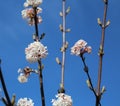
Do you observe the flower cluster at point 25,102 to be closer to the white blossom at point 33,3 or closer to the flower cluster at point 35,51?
the flower cluster at point 35,51

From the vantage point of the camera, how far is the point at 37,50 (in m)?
4.69

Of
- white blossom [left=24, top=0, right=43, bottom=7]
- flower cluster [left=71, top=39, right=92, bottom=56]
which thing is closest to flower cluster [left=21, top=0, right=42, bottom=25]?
white blossom [left=24, top=0, right=43, bottom=7]

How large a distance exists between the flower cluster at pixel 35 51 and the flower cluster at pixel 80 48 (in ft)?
1.33

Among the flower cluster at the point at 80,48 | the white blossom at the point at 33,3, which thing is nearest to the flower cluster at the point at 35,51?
the flower cluster at the point at 80,48

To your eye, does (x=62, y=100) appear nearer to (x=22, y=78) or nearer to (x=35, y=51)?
(x=35, y=51)

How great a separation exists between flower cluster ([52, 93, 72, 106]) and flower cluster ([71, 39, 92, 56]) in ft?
2.24

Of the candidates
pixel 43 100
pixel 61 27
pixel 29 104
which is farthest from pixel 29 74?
pixel 61 27

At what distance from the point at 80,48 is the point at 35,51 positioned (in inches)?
24.3

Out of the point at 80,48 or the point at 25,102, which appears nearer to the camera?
the point at 25,102

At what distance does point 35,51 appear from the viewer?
4684 millimetres

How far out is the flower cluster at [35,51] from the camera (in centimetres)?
456

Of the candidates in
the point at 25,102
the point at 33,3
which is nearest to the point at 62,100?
the point at 25,102

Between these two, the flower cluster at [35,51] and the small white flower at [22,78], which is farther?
the small white flower at [22,78]

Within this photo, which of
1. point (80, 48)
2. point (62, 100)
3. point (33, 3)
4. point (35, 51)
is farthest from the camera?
point (33, 3)
